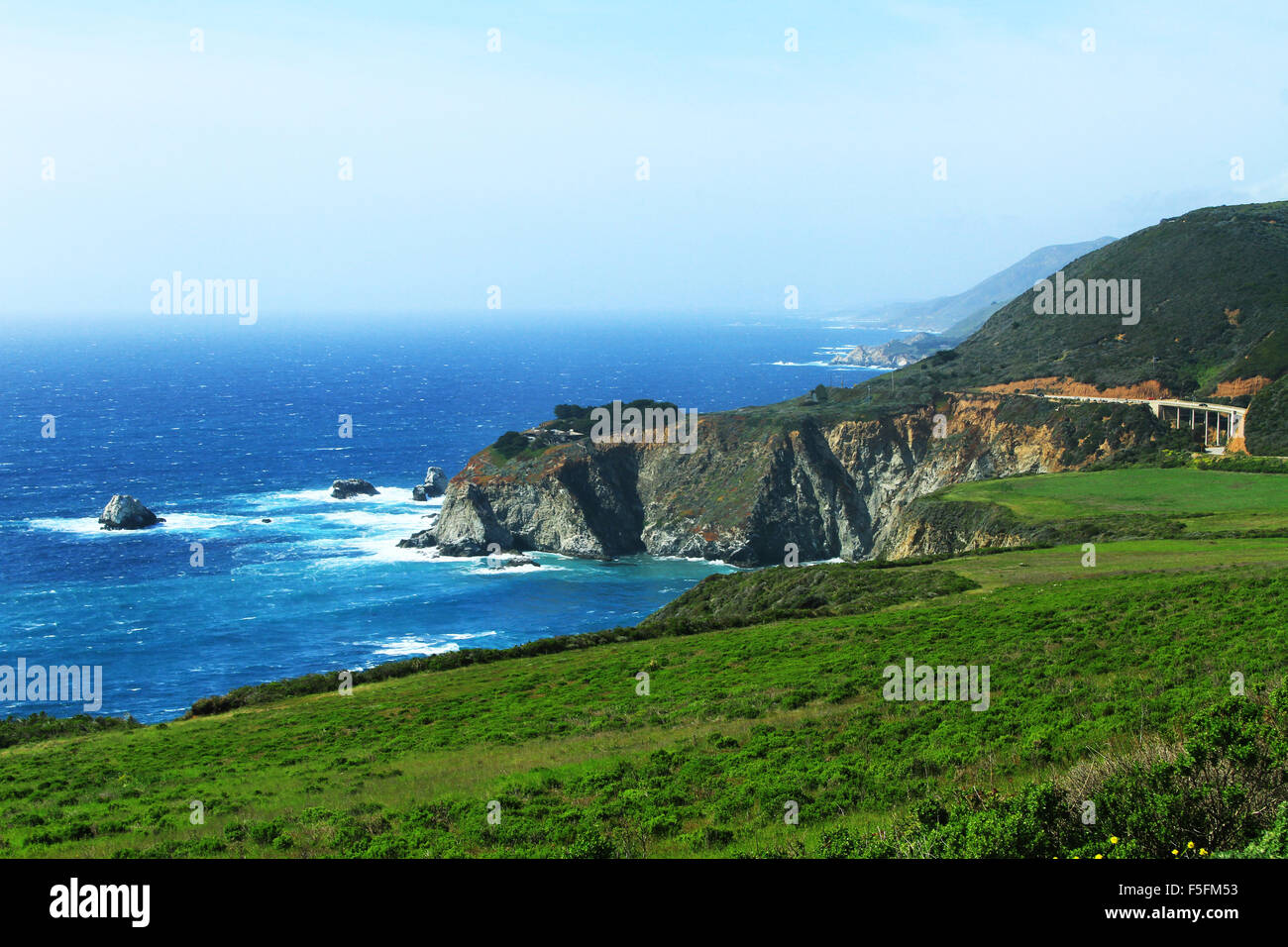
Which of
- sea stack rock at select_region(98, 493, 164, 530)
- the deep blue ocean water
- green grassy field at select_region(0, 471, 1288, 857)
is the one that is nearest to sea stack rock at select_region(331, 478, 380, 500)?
the deep blue ocean water

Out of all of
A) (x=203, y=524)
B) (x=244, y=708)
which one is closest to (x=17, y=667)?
(x=244, y=708)

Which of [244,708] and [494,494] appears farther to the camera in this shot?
[494,494]

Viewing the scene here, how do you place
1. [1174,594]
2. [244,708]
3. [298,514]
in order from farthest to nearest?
[298,514] → [244,708] → [1174,594]

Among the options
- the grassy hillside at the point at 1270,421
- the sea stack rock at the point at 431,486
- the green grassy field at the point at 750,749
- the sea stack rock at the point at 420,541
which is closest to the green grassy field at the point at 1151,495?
the grassy hillside at the point at 1270,421
